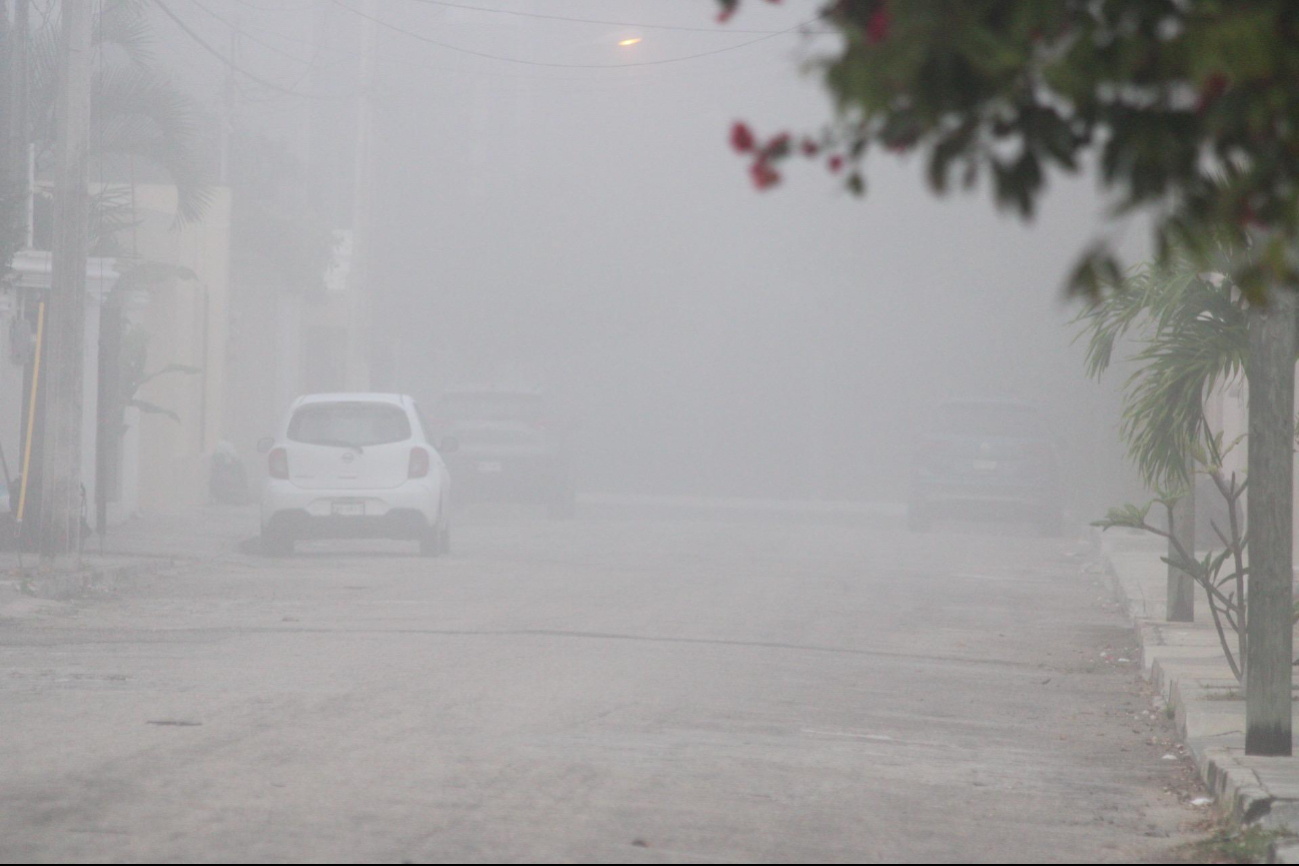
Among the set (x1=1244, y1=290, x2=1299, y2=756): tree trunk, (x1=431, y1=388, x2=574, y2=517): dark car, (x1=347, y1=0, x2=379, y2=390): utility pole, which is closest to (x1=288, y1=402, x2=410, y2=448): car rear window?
(x1=431, y1=388, x2=574, y2=517): dark car

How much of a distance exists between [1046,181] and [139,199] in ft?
82.3

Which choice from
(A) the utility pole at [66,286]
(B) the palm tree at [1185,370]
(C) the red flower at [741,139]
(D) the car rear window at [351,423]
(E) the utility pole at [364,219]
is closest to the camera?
(C) the red flower at [741,139]

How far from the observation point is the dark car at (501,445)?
88.9 ft

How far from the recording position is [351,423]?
1956 cm

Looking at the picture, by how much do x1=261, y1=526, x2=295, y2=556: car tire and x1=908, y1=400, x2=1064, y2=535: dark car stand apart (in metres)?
9.82

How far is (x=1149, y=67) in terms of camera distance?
2.77 metres

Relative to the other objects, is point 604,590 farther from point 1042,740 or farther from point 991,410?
point 991,410

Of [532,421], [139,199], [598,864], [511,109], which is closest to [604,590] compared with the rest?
[598,864]

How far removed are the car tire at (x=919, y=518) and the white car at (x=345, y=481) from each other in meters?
8.67

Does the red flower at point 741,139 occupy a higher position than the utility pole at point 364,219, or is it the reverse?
the utility pole at point 364,219

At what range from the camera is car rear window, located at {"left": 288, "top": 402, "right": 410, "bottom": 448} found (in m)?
19.4

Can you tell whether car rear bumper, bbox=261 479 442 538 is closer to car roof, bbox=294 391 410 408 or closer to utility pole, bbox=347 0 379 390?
car roof, bbox=294 391 410 408

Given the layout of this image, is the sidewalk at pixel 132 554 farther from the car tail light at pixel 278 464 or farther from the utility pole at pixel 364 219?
the utility pole at pixel 364 219

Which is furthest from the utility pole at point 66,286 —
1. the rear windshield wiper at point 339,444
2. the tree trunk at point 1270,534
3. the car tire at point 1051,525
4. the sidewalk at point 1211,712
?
the car tire at point 1051,525
